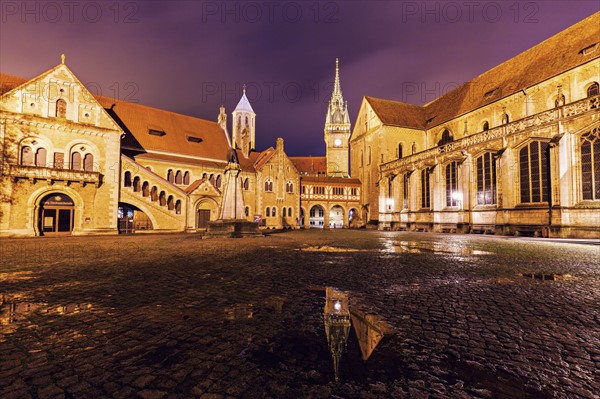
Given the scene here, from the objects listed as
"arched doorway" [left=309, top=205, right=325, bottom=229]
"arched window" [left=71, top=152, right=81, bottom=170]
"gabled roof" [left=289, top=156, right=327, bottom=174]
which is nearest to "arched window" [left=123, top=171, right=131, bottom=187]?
"arched window" [left=71, top=152, right=81, bottom=170]

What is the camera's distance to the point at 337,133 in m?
72.7

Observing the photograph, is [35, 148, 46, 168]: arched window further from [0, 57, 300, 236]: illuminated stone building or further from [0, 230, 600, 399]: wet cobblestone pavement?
[0, 230, 600, 399]: wet cobblestone pavement

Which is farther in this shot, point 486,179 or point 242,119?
point 242,119

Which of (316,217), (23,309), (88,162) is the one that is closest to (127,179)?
(88,162)

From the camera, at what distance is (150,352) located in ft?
8.77

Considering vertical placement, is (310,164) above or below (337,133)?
below

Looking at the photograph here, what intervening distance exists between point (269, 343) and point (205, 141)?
37695mm

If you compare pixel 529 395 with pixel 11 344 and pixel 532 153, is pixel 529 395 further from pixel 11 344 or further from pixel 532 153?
pixel 532 153

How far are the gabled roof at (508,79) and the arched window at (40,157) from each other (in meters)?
35.9

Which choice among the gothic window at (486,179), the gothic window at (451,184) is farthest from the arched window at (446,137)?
the gothic window at (486,179)

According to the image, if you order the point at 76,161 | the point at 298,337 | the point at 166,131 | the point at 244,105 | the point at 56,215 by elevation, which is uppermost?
the point at 244,105

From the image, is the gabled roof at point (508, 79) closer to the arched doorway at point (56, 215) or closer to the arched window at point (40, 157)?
the arched doorway at point (56, 215)

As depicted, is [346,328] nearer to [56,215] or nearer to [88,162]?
[56,215]

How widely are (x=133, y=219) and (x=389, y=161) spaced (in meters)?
30.0
